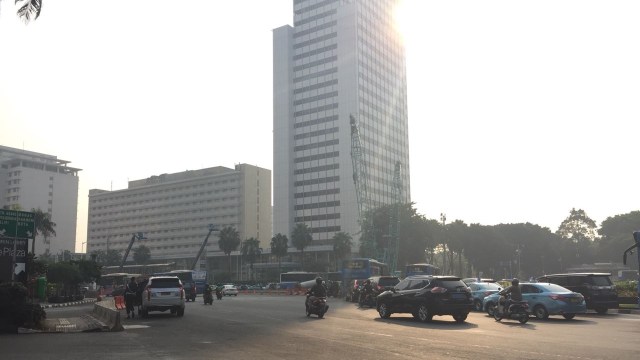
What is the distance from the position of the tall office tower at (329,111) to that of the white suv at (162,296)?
409ft

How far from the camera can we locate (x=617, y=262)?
113750mm

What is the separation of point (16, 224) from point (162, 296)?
8389 mm

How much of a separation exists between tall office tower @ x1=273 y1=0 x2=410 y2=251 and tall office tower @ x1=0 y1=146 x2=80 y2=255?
8137 centimetres

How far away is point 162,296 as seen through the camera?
24.1 metres

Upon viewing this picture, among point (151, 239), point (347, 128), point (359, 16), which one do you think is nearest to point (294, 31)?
point (359, 16)

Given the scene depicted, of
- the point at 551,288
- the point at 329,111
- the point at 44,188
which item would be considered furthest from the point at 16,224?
the point at 44,188

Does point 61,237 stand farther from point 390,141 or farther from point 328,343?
point 328,343

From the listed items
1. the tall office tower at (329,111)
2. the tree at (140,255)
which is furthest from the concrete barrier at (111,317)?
the tree at (140,255)

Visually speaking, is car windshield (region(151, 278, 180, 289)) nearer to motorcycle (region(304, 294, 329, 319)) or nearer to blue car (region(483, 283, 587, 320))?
motorcycle (region(304, 294, 329, 319))

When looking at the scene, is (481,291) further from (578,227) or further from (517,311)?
(578,227)

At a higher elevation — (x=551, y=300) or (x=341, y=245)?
(x=341, y=245)

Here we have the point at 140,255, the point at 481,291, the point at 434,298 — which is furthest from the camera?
the point at 140,255

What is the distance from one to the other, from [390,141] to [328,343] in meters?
167

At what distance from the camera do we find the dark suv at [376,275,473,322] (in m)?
20.4
